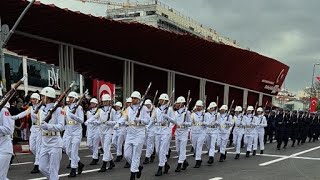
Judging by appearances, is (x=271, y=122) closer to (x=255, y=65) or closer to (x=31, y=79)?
(x=255, y=65)

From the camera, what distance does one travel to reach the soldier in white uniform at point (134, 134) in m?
10.1

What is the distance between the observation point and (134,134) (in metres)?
10.3

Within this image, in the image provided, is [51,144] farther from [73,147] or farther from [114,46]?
[114,46]

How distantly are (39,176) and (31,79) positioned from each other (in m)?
43.7

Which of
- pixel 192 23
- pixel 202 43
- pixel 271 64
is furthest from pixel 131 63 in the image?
pixel 192 23

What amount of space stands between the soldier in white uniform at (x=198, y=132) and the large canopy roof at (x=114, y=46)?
765cm

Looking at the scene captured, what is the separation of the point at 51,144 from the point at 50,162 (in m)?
0.32

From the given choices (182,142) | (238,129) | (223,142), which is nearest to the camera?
(182,142)

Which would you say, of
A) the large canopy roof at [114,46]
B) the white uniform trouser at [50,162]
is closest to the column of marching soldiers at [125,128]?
the white uniform trouser at [50,162]

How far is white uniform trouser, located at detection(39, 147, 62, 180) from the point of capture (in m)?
7.66

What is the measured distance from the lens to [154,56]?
90.9 ft

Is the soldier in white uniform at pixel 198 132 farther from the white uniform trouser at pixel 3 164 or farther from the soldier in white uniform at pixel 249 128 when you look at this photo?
the white uniform trouser at pixel 3 164

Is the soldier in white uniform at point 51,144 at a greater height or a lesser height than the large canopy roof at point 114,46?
lesser

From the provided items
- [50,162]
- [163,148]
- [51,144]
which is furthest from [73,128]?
[50,162]
